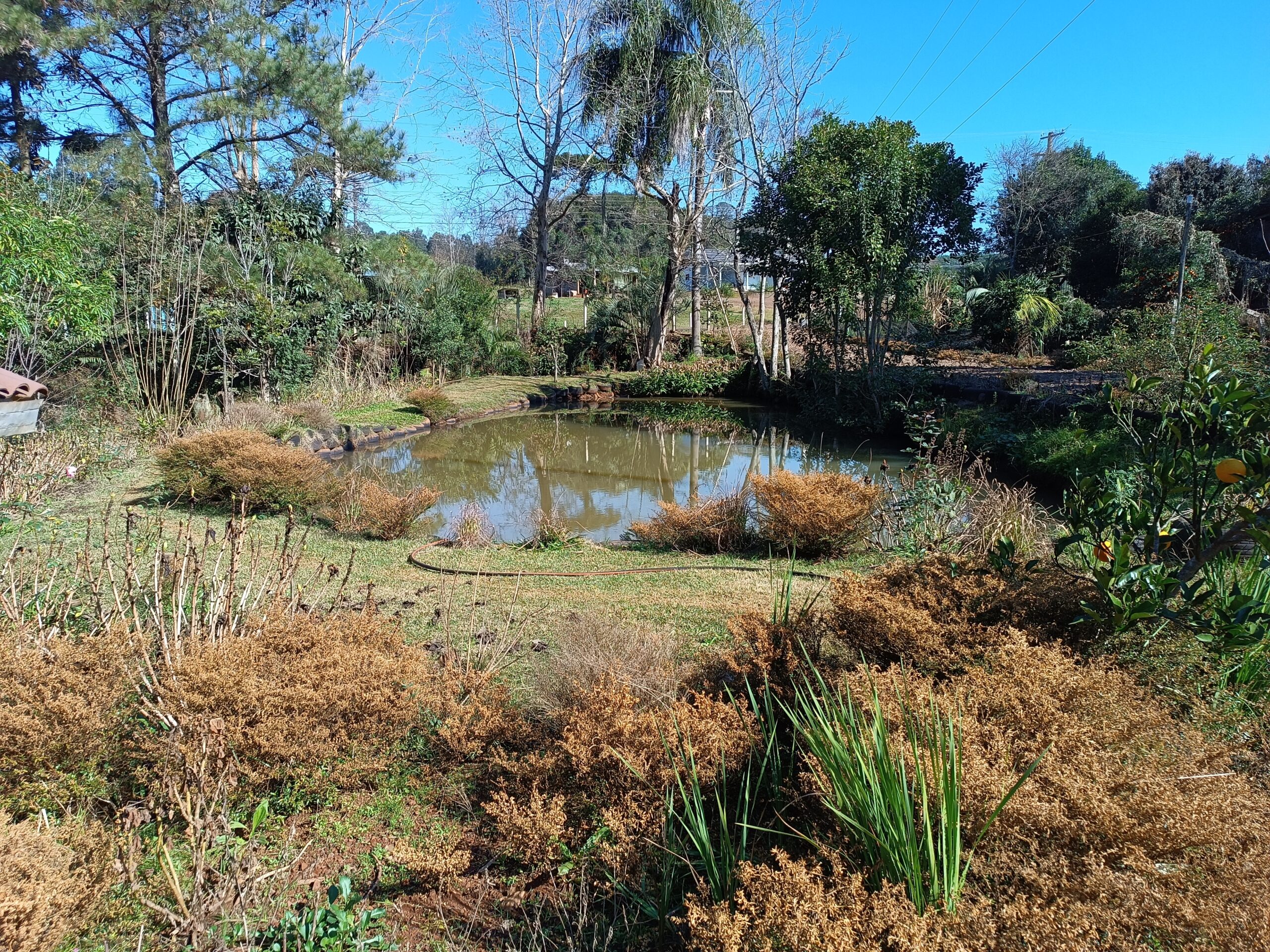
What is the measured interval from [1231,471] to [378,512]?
258 inches

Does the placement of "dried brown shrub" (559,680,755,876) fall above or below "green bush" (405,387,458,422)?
below

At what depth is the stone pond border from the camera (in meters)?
12.5

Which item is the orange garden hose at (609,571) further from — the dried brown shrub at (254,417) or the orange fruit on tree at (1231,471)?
the dried brown shrub at (254,417)

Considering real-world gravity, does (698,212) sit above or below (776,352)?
above

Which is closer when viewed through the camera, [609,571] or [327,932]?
[327,932]

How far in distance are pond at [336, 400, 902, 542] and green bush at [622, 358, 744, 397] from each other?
2.49m

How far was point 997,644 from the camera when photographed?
275cm

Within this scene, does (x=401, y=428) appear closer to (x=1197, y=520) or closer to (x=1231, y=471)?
(x=1197, y=520)

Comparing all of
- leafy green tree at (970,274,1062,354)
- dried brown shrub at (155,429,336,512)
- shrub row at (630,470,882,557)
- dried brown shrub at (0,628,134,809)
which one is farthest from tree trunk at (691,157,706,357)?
dried brown shrub at (0,628,134,809)

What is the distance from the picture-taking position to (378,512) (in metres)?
7.43

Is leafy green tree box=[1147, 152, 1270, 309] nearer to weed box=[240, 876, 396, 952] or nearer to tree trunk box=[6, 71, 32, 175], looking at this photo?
weed box=[240, 876, 396, 952]

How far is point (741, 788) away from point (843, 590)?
3.49ft

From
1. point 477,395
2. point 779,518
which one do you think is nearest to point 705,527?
point 779,518

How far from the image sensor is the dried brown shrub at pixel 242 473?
7.57 meters
